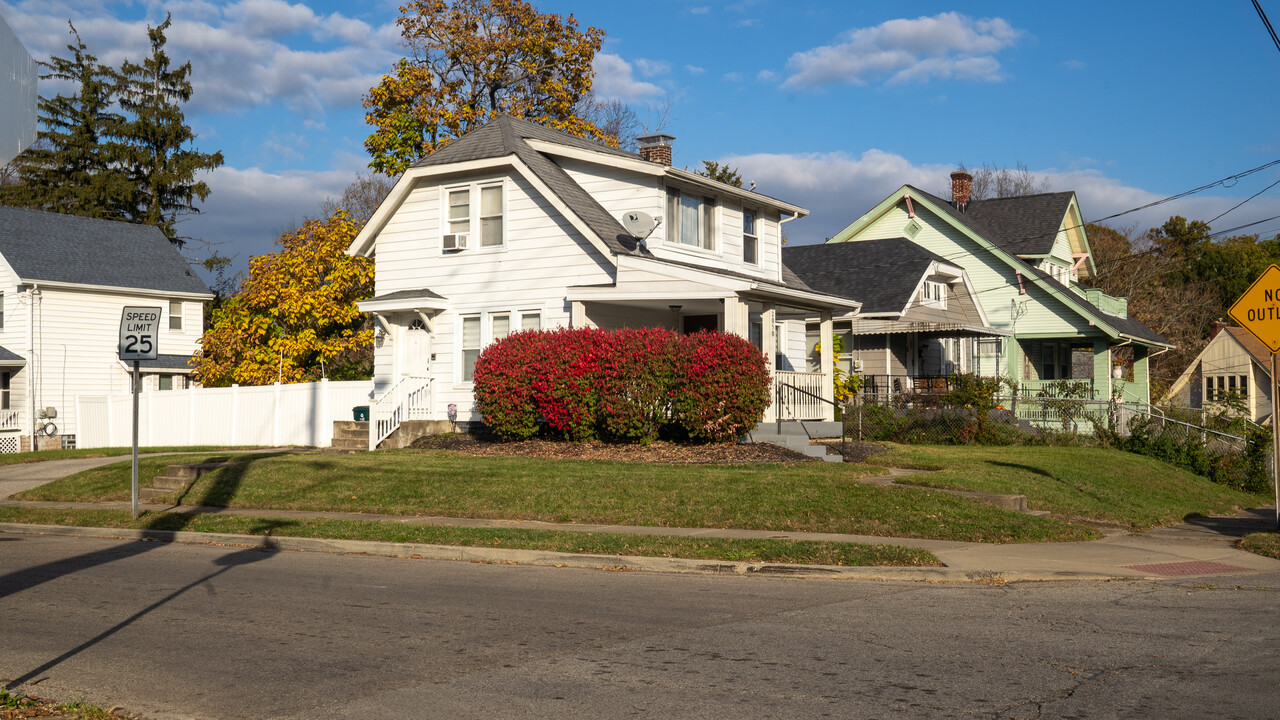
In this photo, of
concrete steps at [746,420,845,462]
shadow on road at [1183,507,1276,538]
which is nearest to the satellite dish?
concrete steps at [746,420,845,462]

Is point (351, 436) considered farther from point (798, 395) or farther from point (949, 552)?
point (949, 552)

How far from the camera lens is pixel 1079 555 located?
39.4ft

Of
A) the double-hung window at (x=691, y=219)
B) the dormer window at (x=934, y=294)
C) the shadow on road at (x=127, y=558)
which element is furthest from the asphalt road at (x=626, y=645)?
the dormer window at (x=934, y=294)

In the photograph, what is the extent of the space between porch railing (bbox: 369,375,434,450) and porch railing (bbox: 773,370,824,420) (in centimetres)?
812

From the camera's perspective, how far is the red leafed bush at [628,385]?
63.3 ft

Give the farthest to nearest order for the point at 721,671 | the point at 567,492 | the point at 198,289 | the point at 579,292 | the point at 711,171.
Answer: the point at 711,171, the point at 198,289, the point at 579,292, the point at 567,492, the point at 721,671

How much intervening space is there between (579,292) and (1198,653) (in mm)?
16215

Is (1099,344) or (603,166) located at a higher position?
(603,166)

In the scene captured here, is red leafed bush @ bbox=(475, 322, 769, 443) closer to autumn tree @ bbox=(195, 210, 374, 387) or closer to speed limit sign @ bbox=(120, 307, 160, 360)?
speed limit sign @ bbox=(120, 307, 160, 360)

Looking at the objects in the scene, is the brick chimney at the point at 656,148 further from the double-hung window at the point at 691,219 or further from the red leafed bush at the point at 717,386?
the red leafed bush at the point at 717,386

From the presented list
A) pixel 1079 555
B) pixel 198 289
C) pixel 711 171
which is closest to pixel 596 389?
pixel 1079 555

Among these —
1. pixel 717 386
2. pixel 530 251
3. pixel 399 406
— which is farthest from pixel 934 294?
pixel 399 406

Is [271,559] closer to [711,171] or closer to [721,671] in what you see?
[721,671]

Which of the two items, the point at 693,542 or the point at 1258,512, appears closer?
the point at 693,542
